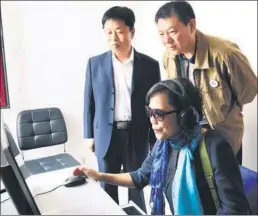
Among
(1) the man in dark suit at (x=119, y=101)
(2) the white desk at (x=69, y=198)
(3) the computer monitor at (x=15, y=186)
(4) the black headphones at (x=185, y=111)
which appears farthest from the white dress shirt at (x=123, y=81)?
(3) the computer monitor at (x=15, y=186)

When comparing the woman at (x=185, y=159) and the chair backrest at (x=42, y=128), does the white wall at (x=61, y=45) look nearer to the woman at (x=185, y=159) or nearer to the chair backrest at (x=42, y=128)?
the chair backrest at (x=42, y=128)

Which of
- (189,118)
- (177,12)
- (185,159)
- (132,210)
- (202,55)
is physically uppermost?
(177,12)

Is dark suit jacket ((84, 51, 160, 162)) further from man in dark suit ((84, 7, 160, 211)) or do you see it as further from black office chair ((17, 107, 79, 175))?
black office chair ((17, 107, 79, 175))

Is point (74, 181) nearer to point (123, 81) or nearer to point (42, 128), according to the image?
point (42, 128)

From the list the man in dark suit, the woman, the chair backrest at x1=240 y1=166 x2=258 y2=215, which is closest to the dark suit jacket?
the man in dark suit

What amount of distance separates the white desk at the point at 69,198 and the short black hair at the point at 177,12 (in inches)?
27.0

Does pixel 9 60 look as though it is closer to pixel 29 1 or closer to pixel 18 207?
pixel 29 1

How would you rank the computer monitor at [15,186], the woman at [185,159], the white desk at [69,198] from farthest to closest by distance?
the white desk at [69,198] < the woman at [185,159] < the computer monitor at [15,186]

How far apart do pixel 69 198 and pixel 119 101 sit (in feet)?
1.34

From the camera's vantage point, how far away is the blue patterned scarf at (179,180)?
88 cm

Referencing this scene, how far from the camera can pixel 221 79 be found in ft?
3.22

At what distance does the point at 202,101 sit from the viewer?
0.95 m

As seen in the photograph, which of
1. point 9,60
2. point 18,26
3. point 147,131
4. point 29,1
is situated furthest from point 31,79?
point 147,131

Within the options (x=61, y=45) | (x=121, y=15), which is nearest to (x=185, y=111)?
(x=121, y=15)
